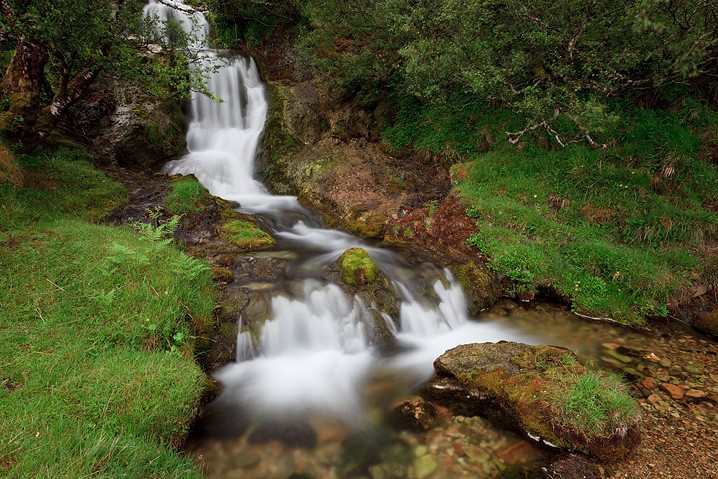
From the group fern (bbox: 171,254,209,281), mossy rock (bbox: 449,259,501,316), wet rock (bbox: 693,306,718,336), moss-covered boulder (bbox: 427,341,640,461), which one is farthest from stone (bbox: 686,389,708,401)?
fern (bbox: 171,254,209,281)

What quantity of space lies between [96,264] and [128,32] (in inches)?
233

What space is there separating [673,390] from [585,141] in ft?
21.1

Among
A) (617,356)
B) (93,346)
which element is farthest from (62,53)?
(617,356)

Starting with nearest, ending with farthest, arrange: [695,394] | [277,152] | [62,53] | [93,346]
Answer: [93,346]
[695,394]
[62,53]
[277,152]

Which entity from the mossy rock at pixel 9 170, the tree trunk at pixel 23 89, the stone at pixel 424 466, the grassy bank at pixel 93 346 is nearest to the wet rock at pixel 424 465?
the stone at pixel 424 466

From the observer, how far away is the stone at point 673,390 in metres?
4.35

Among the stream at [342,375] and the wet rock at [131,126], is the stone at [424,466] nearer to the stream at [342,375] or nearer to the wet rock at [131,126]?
the stream at [342,375]

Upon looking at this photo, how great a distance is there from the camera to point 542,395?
3.90 m

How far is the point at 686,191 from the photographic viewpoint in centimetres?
769

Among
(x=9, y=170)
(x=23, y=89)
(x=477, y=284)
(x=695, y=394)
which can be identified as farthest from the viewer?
(x=477, y=284)

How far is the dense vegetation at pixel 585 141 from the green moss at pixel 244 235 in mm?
4450

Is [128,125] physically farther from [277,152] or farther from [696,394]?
[696,394]

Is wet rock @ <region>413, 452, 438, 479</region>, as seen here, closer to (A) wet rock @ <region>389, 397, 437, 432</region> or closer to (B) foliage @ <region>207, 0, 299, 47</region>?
(A) wet rock @ <region>389, 397, 437, 432</region>

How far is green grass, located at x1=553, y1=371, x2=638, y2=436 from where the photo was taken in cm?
348
